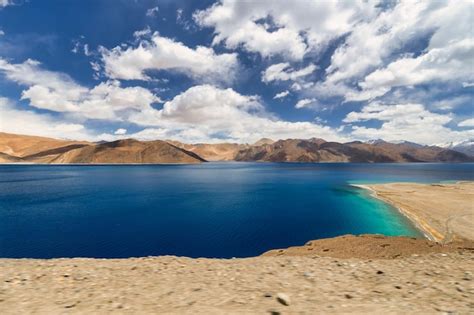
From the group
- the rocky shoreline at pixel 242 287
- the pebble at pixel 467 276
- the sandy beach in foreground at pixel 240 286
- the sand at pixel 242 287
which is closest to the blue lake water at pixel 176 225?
the sandy beach in foreground at pixel 240 286

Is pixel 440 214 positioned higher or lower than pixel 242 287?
lower

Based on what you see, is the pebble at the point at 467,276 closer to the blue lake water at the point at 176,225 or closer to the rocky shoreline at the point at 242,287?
the rocky shoreline at the point at 242,287

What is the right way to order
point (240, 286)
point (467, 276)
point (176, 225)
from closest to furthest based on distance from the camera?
1. point (240, 286)
2. point (467, 276)
3. point (176, 225)

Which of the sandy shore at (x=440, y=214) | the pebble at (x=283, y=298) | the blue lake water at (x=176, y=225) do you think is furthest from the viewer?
the sandy shore at (x=440, y=214)

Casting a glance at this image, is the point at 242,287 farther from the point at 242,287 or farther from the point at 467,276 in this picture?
the point at 467,276

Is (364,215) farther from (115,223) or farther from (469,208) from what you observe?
(115,223)

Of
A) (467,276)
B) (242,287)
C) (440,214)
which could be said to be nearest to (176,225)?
(242,287)

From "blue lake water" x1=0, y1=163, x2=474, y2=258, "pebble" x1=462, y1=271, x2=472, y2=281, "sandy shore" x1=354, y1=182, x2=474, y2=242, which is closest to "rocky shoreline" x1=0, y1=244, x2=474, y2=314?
"pebble" x1=462, y1=271, x2=472, y2=281
